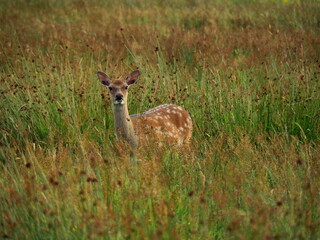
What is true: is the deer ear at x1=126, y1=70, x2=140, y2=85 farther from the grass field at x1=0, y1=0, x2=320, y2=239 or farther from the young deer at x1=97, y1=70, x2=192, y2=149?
the grass field at x1=0, y1=0, x2=320, y2=239

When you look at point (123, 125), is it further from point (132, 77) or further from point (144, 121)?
point (132, 77)

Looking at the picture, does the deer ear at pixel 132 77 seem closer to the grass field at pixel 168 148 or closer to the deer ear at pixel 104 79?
the deer ear at pixel 104 79

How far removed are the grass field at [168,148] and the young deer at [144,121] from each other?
20 centimetres

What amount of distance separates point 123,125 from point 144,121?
0.26m

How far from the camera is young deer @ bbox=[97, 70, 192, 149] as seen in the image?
17.4 ft

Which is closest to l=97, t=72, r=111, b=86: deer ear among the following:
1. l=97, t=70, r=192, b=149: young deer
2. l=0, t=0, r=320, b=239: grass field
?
l=97, t=70, r=192, b=149: young deer

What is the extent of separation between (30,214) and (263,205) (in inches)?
60.3

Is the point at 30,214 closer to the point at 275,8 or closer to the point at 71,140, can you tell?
the point at 71,140

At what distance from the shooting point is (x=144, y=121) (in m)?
5.44

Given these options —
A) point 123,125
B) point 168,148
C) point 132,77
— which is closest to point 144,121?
point 123,125

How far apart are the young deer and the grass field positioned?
0.65ft

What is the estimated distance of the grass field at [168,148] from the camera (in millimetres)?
3197

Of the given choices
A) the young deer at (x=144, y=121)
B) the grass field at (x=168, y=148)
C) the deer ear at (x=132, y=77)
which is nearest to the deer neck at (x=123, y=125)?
the young deer at (x=144, y=121)

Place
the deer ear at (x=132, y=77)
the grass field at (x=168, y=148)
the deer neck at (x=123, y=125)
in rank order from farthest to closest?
the deer ear at (x=132, y=77)
the deer neck at (x=123, y=125)
the grass field at (x=168, y=148)
